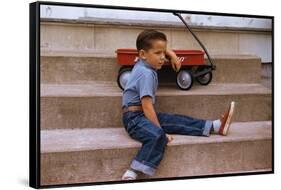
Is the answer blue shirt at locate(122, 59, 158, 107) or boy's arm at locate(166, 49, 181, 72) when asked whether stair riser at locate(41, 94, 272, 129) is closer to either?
blue shirt at locate(122, 59, 158, 107)

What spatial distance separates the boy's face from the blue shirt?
3cm

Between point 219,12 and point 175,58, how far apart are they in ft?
A: 1.50

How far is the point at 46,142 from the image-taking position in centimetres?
354

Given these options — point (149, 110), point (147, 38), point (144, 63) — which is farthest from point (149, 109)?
point (147, 38)

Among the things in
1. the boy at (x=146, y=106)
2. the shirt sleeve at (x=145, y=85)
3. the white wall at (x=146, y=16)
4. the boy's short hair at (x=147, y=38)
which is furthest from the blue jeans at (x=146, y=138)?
the white wall at (x=146, y=16)

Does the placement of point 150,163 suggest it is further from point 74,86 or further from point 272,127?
point 272,127

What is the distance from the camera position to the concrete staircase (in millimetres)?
3566

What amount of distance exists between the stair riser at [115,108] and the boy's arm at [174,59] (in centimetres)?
17

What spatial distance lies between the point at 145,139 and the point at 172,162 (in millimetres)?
236

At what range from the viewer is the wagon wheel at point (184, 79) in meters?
3.85

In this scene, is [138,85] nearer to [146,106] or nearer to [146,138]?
[146,106]

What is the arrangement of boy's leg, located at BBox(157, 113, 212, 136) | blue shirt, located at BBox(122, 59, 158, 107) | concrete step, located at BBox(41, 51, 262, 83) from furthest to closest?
1. boy's leg, located at BBox(157, 113, 212, 136)
2. blue shirt, located at BBox(122, 59, 158, 107)
3. concrete step, located at BBox(41, 51, 262, 83)

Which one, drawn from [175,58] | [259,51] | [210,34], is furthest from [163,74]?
[259,51]

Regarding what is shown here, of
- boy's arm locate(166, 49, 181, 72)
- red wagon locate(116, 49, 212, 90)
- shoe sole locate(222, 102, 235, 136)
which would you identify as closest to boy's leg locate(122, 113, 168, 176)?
red wagon locate(116, 49, 212, 90)
